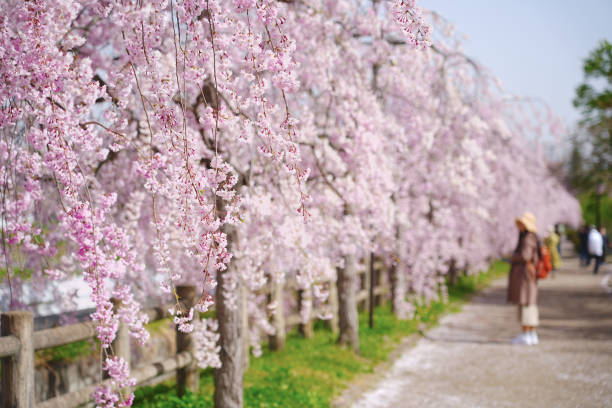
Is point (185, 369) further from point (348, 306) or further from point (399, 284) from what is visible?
point (399, 284)

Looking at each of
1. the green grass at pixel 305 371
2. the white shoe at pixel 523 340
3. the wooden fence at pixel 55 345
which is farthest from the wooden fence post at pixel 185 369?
the white shoe at pixel 523 340

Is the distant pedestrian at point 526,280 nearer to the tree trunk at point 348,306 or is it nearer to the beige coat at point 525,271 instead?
the beige coat at point 525,271

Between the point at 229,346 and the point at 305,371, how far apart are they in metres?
2.25

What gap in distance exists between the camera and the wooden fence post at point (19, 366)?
391 cm

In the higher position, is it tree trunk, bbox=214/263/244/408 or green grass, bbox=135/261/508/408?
tree trunk, bbox=214/263/244/408

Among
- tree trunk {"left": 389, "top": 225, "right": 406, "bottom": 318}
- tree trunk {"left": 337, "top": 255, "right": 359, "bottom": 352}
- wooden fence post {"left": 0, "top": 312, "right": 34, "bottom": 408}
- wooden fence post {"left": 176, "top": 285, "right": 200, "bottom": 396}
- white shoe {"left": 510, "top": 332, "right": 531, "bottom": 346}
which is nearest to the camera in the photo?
wooden fence post {"left": 0, "top": 312, "right": 34, "bottom": 408}

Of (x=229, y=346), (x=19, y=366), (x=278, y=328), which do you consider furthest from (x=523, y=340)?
(x=19, y=366)

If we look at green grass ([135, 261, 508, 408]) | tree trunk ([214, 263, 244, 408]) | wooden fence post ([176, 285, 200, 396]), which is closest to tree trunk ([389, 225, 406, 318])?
green grass ([135, 261, 508, 408])

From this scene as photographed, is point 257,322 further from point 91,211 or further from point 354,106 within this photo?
point 91,211

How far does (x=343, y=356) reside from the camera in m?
8.29

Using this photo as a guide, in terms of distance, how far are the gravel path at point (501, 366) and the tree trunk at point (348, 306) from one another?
2.46 feet

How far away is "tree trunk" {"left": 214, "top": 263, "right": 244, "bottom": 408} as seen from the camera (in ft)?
18.1

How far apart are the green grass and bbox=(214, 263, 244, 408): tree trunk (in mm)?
551

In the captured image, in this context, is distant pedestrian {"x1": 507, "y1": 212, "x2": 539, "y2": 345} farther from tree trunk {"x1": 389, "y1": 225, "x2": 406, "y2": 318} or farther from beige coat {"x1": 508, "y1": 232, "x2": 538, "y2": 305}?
tree trunk {"x1": 389, "y1": 225, "x2": 406, "y2": 318}
